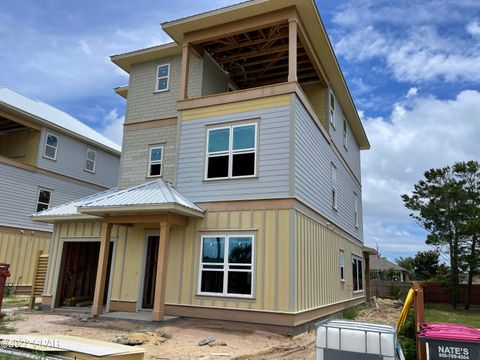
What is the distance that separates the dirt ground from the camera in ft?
26.8

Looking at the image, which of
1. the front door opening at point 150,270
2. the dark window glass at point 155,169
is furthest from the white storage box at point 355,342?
the dark window glass at point 155,169

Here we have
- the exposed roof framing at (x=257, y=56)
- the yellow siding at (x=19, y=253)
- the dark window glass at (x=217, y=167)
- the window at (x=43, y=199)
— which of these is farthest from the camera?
the window at (x=43, y=199)

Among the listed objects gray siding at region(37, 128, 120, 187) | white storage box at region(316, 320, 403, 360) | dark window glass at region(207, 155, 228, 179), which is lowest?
white storage box at region(316, 320, 403, 360)

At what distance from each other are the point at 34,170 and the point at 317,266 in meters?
16.6

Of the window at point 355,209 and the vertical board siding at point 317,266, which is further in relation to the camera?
the window at point 355,209

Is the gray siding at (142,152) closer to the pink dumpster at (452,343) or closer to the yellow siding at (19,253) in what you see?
the yellow siding at (19,253)

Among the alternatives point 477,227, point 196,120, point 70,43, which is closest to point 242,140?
point 196,120

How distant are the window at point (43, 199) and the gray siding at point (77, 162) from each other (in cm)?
130

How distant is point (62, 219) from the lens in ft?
45.8

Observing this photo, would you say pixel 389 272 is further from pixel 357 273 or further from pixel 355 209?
pixel 355 209

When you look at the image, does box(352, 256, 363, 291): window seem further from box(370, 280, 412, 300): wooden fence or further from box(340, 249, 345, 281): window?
box(370, 280, 412, 300): wooden fence

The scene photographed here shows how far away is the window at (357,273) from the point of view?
20.2 metres

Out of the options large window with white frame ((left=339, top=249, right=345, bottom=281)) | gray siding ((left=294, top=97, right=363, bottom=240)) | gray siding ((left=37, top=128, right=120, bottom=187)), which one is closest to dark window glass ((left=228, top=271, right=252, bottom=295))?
gray siding ((left=294, top=97, right=363, bottom=240))

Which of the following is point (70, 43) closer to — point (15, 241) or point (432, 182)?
point (15, 241)
